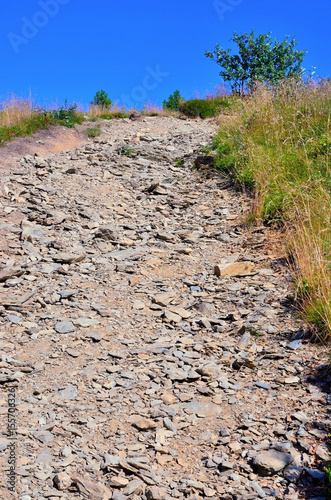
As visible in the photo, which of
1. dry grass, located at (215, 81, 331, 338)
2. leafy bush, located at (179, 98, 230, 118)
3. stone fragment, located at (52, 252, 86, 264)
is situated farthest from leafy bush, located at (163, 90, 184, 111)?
stone fragment, located at (52, 252, 86, 264)

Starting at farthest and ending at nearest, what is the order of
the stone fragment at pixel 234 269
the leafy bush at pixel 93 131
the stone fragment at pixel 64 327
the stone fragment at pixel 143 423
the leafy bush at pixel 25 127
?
1. the leafy bush at pixel 93 131
2. the leafy bush at pixel 25 127
3. the stone fragment at pixel 234 269
4. the stone fragment at pixel 64 327
5. the stone fragment at pixel 143 423

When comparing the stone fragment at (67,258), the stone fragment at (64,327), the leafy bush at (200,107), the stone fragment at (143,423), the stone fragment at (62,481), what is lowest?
the stone fragment at (62,481)

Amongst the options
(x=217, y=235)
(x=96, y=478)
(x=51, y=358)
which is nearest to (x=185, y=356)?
(x=51, y=358)

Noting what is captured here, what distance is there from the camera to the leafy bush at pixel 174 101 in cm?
2022

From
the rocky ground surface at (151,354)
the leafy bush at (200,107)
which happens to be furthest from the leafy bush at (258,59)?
the rocky ground surface at (151,354)

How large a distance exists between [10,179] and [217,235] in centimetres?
454

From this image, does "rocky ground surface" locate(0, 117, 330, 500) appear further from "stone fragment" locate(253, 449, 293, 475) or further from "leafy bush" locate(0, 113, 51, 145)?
"leafy bush" locate(0, 113, 51, 145)

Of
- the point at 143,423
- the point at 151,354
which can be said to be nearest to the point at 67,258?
the point at 151,354

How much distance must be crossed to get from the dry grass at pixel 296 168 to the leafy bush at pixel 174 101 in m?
8.51

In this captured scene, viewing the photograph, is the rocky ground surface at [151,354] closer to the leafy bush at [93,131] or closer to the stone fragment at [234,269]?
the stone fragment at [234,269]

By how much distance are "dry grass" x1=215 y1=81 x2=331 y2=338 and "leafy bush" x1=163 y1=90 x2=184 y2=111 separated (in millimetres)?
8510

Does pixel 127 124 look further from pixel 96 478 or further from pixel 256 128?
pixel 96 478

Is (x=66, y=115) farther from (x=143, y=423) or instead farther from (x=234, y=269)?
(x=143, y=423)

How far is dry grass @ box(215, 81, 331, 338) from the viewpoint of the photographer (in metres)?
4.82
